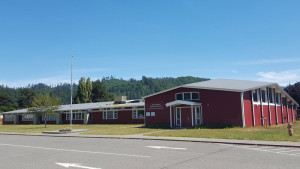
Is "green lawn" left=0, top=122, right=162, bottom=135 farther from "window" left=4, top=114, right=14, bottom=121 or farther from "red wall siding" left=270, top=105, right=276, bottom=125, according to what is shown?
"window" left=4, top=114, right=14, bottom=121

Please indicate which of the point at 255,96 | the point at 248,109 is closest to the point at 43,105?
the point at 248,109

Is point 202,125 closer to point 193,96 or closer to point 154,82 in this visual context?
point 193,96

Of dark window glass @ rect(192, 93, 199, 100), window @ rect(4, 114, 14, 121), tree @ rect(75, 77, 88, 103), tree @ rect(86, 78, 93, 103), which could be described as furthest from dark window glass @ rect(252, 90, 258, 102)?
tree @ rect(86, 78, 93, 103)

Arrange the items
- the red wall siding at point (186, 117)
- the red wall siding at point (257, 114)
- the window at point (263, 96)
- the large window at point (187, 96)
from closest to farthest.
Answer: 1. the red wall siding at point (257, 114)
2. the red wall siding at point (186, 117)
3. the large window at point (187, 96)
4. the window at point (263, 96)

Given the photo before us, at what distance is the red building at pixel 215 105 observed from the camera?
25.2 metres

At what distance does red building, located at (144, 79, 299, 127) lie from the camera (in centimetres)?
2525

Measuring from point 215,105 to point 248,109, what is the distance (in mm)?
3209

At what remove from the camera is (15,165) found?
358 inches

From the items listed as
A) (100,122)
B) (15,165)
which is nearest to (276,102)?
(100,122)

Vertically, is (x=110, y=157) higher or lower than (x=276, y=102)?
lower

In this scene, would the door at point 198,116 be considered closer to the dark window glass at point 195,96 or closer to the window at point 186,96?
the dark window glass at point 195,96

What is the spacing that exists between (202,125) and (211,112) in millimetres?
1705

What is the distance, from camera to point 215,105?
26.3m

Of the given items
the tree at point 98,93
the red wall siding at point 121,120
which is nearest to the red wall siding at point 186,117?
the red wall siding at point 121,120
